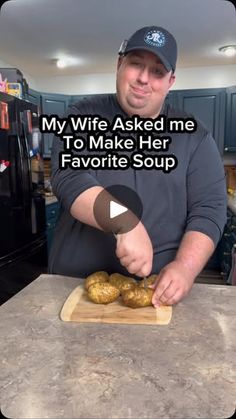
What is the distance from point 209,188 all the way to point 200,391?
43cm

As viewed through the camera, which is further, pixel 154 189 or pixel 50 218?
pixel 50 218

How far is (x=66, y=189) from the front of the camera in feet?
1.92

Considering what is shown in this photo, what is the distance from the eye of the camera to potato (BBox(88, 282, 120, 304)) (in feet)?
1.78

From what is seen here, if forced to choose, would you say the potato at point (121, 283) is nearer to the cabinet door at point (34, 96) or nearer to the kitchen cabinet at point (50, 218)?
the kitchen cabinet at point (50, 218)

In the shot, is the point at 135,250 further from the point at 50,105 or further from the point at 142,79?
the point at 50,105

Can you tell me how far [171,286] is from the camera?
551mm

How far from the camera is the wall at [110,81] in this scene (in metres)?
2.67

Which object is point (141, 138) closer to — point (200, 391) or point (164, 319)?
point (164, 319)

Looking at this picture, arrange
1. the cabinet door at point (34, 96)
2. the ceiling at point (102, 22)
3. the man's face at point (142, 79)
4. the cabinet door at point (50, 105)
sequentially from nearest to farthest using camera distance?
the man's face at point (142, 79)
the ceiling at point (102, 22)
the cabinet door at point (34, 96)
the cabinet door at point (50, 105)

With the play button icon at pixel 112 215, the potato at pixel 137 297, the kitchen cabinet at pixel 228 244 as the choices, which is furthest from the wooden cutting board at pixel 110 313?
the kitchen cabinet at pixel 228 244

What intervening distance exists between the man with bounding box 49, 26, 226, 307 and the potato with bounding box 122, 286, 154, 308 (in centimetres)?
3

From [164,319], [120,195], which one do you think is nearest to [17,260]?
[120,195]

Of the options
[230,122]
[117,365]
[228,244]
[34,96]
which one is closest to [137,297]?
[117,365]

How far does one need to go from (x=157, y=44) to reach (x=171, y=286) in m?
0.41
